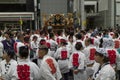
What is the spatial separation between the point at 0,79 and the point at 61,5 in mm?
52552

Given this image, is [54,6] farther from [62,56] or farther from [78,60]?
[78,60]

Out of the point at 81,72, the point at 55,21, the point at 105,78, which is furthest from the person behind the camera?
the point at 55,21

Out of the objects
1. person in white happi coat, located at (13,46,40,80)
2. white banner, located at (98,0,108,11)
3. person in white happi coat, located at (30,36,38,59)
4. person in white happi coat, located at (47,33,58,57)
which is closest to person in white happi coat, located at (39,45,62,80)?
person in white happi coat, located at (13,46,40,80)

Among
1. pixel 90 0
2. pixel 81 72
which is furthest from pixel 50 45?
pixel 90 0

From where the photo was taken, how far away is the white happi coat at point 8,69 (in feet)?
26.1

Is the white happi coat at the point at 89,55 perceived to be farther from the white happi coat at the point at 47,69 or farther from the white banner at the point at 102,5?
the white banner at the point at 102,5

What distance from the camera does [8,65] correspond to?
893 centimetres

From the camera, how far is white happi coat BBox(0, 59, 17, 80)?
795cm

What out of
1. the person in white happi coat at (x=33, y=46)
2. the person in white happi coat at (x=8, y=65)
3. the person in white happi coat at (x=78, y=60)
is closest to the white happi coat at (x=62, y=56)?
the person in white happi coat at (x=78, y=60)

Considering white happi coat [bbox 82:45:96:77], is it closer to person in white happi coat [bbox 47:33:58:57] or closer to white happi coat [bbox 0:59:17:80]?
person in white happi coat [bbox 47:33:58:57]

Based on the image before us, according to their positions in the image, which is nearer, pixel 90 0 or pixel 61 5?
pixel 90 0

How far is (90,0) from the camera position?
57.3 m

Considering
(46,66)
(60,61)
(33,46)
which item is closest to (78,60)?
(60,61)

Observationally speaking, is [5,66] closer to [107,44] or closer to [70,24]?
[107,44]
